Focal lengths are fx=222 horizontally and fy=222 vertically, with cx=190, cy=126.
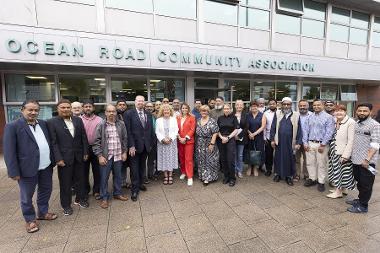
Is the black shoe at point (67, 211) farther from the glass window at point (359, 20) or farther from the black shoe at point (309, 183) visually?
the glass window at point (359, 20)

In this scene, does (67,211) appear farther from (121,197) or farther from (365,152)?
(365,152)

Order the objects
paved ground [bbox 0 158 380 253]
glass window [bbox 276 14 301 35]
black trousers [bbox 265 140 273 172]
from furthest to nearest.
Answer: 1. glass window [bbox 276 14 301 35]
2. black trousers [bbox 265 140 273 172]
3. paved ground [bbox 0 158 380 253]

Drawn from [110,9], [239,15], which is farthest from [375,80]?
[110,9]

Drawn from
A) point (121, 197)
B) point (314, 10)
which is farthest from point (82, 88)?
point (314, 10)

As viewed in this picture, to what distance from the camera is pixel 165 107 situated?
14.9 feet

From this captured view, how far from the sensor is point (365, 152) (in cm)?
329

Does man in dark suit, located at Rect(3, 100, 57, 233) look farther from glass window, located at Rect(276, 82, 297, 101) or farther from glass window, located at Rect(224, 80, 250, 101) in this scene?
glass window, located at Rect(276, 82, 297, 101)

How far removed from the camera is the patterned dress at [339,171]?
3758mm

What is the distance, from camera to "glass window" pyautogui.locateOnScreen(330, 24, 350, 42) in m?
10.7

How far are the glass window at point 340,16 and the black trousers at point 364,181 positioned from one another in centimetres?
1023

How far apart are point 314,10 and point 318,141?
889 cm

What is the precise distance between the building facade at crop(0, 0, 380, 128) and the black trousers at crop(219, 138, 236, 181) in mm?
3886

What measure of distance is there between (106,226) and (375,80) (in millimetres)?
14391

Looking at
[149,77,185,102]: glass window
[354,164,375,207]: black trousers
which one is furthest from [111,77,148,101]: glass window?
[354,164,375,207]: black trousers
